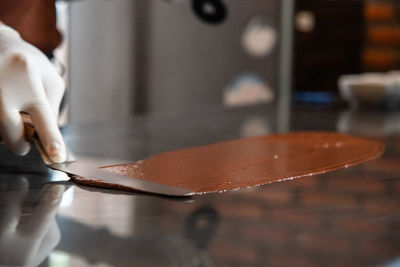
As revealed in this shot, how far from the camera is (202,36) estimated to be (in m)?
3.37

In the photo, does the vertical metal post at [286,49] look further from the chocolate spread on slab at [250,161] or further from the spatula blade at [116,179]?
the spatula blade at [116,179]

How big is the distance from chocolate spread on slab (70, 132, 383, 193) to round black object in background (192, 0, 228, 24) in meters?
0.24

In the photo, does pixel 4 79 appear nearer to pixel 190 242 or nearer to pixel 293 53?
pixel 190 242

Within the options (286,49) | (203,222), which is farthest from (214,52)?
(203,222)

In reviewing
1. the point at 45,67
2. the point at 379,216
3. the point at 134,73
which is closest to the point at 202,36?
the point at 134,73

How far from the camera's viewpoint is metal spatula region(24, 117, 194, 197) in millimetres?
591

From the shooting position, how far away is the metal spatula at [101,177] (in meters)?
0.59

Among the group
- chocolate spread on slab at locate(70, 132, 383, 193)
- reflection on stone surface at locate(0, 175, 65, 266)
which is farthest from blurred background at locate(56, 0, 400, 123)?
reflection on stone surface at locate(0, 175, 65, 266)

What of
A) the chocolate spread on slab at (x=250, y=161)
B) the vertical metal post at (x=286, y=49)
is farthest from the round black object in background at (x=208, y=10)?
the vertical metal post at (x=286, y=49)

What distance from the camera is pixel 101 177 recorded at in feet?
2.10

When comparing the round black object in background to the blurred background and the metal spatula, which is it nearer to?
the metal spatula

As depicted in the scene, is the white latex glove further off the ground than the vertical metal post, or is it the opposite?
the white latex glove

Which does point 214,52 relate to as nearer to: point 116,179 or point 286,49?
point 286,49

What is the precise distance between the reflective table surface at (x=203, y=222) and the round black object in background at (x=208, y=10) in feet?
1.33
